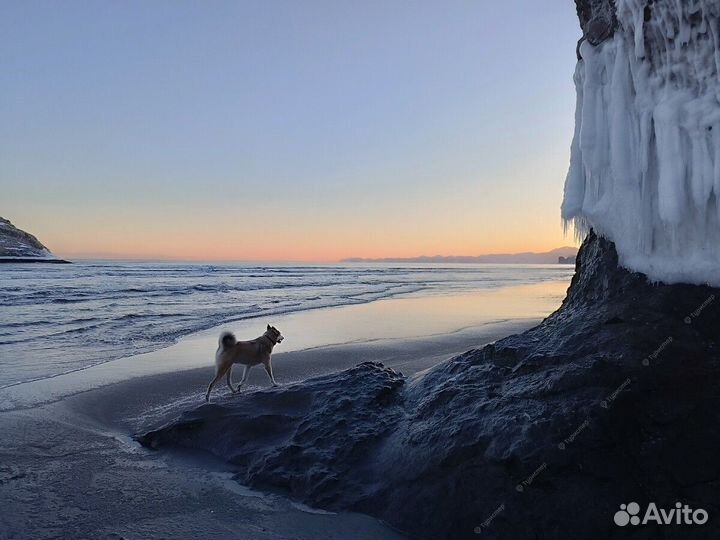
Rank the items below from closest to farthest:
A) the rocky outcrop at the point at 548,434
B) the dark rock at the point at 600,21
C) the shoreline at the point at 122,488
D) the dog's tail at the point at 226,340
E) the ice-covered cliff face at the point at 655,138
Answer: the rocky outcrop at the point at 548,434 < the ice-covered cliff face at the point at 655,138 < the shoreline at the point at 122,488 < the dark rock at the point at 600,21 < the dog's tail at the point at 226,340

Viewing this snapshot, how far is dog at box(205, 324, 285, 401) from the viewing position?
7.34m

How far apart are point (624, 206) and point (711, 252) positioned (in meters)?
0.76

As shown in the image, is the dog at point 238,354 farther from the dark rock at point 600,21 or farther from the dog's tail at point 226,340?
the dark rock at point 600,21

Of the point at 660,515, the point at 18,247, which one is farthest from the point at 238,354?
the point at 18,247

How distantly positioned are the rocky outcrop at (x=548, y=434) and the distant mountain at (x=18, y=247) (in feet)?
333

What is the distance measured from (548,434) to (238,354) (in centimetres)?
521

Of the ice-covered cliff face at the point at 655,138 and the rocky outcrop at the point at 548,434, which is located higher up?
the ice-covered cliff face at the point at 655,138

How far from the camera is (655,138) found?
154 inches

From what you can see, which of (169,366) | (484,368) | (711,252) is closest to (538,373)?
(484,368)

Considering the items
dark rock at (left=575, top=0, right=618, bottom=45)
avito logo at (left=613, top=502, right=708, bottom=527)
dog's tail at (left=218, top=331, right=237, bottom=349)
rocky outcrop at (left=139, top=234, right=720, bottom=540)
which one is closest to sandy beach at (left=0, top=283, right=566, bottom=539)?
rocky outcrop at (left=139, top=234, right=720, bottom=540)

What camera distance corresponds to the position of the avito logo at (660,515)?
3.04m

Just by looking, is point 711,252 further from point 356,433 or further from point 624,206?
point 356,433

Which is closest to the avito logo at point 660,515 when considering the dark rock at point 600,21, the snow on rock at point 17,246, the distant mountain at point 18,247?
the dark rock at point 600,21

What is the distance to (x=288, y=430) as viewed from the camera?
5.05 meters
